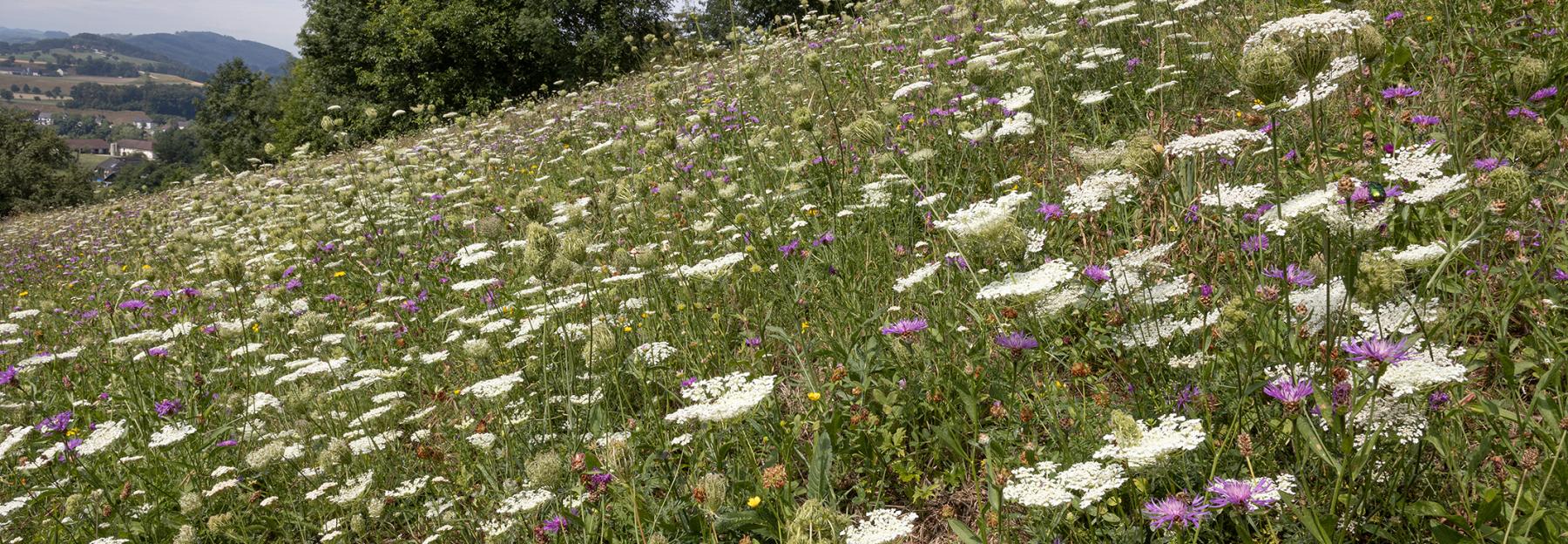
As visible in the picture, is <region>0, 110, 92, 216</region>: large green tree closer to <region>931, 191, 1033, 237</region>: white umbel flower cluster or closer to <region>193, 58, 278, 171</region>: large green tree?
<region>193, 58, 278, 171</region>: large green tree

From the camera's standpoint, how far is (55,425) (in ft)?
11.8

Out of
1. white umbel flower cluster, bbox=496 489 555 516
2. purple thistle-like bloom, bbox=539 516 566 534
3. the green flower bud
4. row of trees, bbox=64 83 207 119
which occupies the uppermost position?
row of trees, bbox=64 83 207 119

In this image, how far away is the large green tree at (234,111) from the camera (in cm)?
4553

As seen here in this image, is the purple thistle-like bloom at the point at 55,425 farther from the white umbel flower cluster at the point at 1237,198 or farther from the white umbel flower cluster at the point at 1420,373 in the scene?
the white umbel flower cluster at the point at 1420,373

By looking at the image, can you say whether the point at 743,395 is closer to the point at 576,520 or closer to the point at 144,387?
the point at 576,520

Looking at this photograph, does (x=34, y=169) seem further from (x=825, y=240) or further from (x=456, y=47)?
(x=825, y=240)

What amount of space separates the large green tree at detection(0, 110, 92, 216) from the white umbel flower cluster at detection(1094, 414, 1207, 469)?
1443 inches

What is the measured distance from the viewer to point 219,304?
6.13m

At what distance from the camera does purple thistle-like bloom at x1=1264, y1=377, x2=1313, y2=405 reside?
1.55 meters

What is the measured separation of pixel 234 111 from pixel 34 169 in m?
13.8

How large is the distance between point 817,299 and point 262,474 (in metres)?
2.30

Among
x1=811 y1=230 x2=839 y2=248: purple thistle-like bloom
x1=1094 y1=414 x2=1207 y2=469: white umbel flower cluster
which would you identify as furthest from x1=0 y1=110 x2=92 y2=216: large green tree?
x1=1094 y1=414 x2=1207 y2=469: white umbel flower cluster

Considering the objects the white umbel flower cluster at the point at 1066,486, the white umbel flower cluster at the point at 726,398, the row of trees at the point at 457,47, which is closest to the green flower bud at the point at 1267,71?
the white umbel flower cluster at the point at 1066,486

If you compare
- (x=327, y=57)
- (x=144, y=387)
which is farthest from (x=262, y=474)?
(x=327, y=57)
